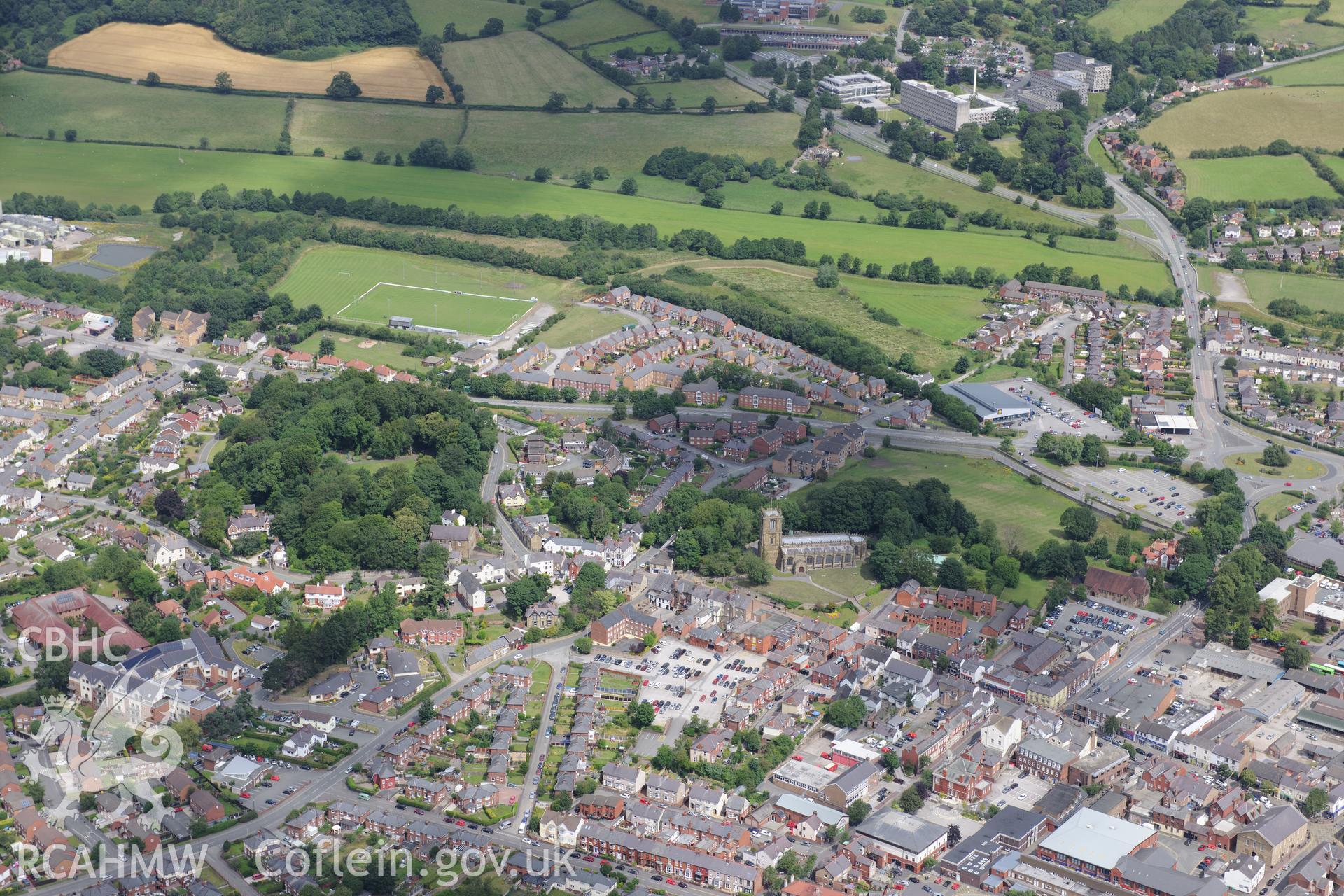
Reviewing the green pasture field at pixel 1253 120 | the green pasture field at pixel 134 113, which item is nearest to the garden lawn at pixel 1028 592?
the green pasture field at pixel 1253 120

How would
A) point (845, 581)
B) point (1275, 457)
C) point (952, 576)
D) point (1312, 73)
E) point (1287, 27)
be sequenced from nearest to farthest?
1. point (952, 576)
2. point (845, 581)
3. point (1275, 457)
4. point (1312, 73)
5. point (1287, 27)

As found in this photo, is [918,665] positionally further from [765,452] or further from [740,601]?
[765,452]

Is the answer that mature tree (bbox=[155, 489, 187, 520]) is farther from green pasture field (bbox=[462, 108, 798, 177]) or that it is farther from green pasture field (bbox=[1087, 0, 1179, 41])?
green pasture field (bbox=[1087, 0, 1179, 41])

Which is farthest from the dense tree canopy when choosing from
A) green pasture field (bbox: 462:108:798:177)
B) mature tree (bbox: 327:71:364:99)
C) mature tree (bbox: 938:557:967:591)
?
mature tree (bbox: 327:71:364:99)

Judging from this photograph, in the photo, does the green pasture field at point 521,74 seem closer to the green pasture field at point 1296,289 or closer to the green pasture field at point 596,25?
the green pasture field at point 596,25

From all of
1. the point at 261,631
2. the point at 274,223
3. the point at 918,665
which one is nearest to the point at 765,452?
the point at 918,665

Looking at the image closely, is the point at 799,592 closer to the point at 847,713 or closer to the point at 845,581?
the point at 845,581

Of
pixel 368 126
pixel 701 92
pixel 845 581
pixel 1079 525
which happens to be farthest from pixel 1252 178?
pixel 845 581
